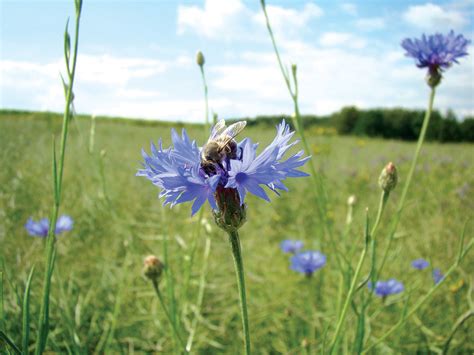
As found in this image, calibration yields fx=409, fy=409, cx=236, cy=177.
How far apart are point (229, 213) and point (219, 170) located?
Answer: 52 mm

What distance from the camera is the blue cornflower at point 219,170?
0.42 m

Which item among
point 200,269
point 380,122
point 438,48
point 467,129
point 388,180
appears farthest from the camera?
point 380,122

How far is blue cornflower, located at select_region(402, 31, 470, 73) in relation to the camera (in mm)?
946

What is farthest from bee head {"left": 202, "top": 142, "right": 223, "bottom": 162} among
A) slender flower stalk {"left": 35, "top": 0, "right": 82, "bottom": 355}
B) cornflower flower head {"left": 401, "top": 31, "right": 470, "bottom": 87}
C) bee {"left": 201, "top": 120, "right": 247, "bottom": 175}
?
cornflower flower head {"left": 401, "top": 31, "right": 470, "bottom": 87}

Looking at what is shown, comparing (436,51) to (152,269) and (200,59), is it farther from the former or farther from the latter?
(152,269)

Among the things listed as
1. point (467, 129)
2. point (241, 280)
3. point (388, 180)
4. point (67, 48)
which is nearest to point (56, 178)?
point (67, 48)

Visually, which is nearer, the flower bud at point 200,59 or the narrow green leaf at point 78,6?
the narrow green leaf at point 78,6

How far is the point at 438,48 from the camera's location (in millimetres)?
958

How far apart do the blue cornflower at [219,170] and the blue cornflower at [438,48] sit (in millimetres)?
626

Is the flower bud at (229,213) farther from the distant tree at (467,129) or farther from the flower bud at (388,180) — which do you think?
the distant tree at (467,129)

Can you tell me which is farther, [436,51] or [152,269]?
[436,51]

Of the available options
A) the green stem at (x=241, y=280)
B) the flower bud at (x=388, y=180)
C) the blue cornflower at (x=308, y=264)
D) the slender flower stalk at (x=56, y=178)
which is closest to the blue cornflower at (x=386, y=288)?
the blue cornflower at (x=308, y=264)

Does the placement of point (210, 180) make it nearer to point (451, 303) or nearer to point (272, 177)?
point (272, 177)

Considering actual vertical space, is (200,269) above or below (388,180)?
below
